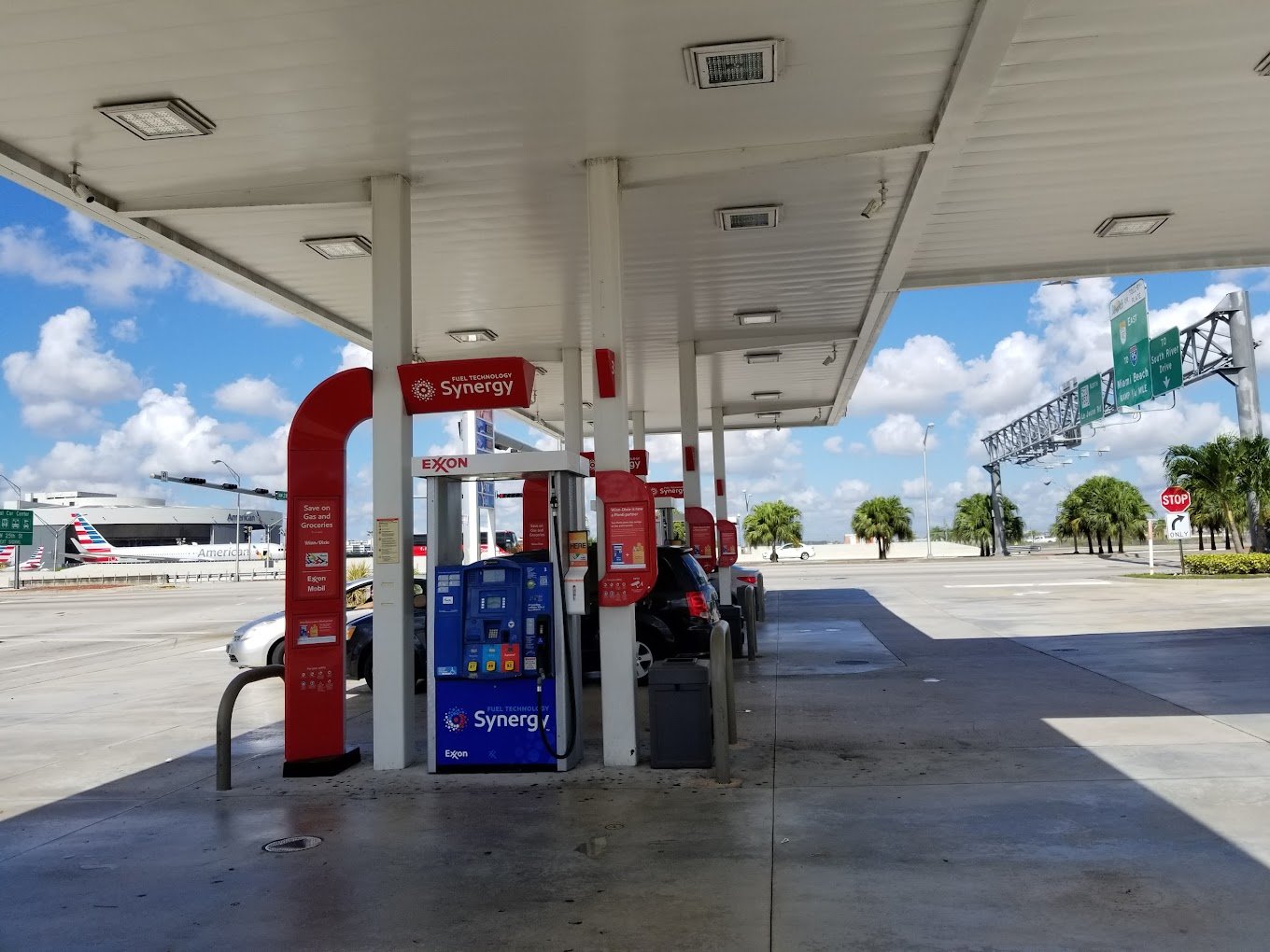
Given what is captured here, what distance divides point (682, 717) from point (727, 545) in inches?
345

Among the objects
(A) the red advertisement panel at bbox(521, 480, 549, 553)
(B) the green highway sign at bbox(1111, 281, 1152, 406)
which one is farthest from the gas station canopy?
(B) the green highway sign at bbox(1111, 281, 1152, 406)

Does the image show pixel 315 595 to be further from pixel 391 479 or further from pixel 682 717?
pixel 682 717

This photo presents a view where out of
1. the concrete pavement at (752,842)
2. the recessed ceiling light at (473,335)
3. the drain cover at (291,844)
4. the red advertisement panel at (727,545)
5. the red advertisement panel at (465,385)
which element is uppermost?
the recessed ceiling light at (473,335)

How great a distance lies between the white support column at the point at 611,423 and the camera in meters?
7.57

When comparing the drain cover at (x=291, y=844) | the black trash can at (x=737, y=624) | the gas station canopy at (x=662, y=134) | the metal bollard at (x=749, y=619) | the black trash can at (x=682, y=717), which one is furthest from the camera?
the black trash can at (x=737, y=624)

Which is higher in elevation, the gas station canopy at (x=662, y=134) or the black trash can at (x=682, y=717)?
the gas station canopy at (x=662, y=134)

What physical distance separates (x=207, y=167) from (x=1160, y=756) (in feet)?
29.2

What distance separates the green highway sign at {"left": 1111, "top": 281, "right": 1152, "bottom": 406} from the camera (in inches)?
1021

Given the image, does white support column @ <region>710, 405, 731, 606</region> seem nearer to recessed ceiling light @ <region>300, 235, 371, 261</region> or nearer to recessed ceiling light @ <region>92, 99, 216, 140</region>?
recessed ceiling light @ <region>300, 235, 371, 261</region>

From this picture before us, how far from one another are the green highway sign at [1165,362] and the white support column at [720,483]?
13.2m

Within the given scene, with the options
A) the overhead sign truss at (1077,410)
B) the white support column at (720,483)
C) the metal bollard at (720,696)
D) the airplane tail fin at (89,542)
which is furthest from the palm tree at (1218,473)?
the airplane tail fin at (89,542)

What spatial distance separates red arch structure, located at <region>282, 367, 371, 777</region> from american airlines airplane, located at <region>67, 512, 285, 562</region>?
74.3 m

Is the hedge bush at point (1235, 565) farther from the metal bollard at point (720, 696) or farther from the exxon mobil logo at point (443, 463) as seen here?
the exxon mobil logo at point (443, 463)

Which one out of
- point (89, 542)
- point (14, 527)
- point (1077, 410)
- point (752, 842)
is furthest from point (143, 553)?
point (752, 842)
